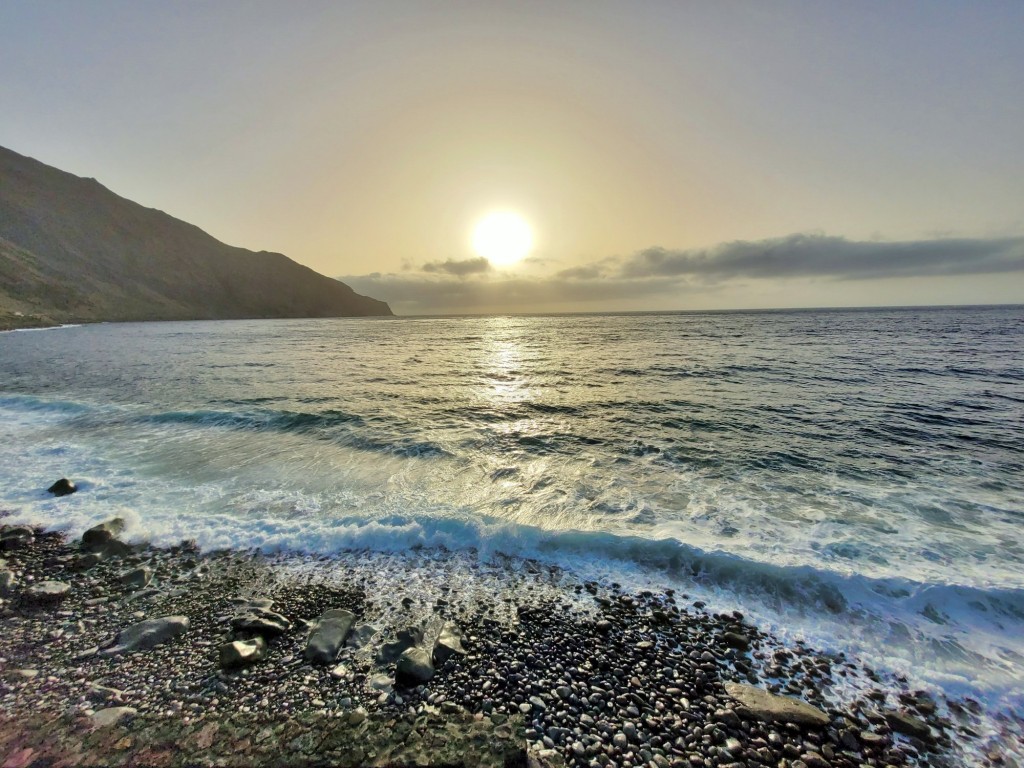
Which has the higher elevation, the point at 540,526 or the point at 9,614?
the point at 9,614

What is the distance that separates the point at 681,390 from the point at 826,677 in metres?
→ 21.0

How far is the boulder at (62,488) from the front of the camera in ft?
Answer: 37.1

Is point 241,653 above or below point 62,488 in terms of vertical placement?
below

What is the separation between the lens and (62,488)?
37.3 feet

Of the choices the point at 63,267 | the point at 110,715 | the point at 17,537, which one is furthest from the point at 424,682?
the point at 63,267

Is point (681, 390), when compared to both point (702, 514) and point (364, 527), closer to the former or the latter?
point (702, 514)

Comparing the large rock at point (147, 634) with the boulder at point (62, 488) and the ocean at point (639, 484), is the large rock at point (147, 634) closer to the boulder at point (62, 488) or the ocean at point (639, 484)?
the ocean at point (639, 484)

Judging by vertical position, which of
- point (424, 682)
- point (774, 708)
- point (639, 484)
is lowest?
point (639, 484)

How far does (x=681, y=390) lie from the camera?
83.7ft

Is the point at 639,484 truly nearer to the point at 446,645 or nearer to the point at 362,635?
the point at 446,645

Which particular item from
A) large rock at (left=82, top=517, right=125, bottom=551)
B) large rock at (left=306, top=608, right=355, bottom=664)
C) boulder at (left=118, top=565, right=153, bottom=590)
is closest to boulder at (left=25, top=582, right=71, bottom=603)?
boulder at (left=118, top=565, right=153, bottom=590)

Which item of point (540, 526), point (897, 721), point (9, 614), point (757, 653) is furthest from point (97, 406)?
point (897, 721)

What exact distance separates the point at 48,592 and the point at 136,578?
3.95 feet

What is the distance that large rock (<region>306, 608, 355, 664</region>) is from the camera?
230 inches
